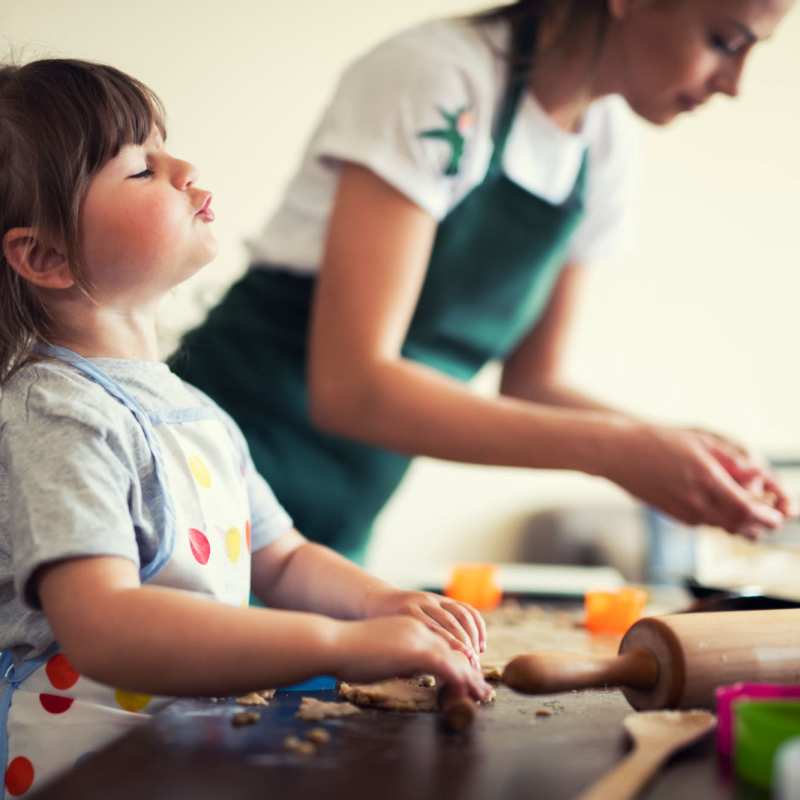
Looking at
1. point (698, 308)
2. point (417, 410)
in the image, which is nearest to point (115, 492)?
point (417, 410)

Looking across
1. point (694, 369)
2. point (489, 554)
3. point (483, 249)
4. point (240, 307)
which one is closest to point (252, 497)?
point (240, 307)

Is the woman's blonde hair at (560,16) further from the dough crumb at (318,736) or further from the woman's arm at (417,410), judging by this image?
the dough crumb at (318,736)

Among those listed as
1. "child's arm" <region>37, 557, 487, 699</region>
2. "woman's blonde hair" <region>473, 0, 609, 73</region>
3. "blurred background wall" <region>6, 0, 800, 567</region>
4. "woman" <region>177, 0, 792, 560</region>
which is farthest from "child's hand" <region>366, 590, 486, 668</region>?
"blurred background wall" <region>6, 0, 800, 567</region>

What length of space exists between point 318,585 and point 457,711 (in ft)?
0.95

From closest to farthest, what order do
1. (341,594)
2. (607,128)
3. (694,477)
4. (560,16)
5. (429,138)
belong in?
(341,594), (694,477), (429,138), (560,16), (607,128)

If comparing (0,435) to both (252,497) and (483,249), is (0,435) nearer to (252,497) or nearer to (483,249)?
(252,497)

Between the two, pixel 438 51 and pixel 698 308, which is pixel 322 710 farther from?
pixel 698 308

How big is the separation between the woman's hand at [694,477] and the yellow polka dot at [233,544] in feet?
1.43

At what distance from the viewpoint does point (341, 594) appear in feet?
2.78

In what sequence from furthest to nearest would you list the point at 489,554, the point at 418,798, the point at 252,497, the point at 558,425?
the point at 489,554
the point at 558,425
the point at 252,497
the point at 418,798

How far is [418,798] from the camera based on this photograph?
18.4 inches

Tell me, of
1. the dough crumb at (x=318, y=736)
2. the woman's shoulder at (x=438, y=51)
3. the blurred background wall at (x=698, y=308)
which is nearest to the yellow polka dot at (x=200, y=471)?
the dough crumb at (x=318, y=736)

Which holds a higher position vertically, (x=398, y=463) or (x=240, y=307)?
(x=240, y=307)

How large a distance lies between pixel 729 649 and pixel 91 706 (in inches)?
16.3
